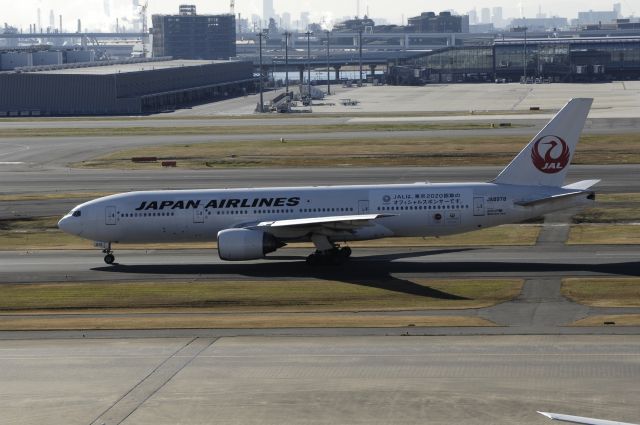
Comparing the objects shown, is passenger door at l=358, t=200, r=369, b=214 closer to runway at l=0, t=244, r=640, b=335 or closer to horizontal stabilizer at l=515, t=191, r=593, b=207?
runway at l=0, t=244, r=640, b=335

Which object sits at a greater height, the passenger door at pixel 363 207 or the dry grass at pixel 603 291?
the passenger door at pixel 363 207

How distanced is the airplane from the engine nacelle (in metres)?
0.05

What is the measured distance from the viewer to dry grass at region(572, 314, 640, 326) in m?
41.7

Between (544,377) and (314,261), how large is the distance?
2242 centimetres

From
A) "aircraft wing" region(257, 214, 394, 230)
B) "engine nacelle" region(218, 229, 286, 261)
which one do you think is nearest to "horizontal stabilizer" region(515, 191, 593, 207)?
"aircraft wing" region(257, 214, 394, 230)

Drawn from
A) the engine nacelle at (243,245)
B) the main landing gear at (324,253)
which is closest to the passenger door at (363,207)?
the main landing gear at (324,253)

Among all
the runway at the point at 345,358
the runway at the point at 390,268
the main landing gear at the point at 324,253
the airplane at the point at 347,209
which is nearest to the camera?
the runway at the point at 345,358

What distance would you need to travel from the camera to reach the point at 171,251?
62844 millimetres

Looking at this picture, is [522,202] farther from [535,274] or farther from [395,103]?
[395,103]

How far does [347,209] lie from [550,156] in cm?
1080

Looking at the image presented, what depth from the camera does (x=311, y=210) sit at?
56344mm

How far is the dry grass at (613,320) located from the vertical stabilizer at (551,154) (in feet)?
45.9

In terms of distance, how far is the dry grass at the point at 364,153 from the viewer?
97625 mm

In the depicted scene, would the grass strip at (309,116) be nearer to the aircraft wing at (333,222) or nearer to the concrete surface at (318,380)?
the aircraft wing at (333,222)
